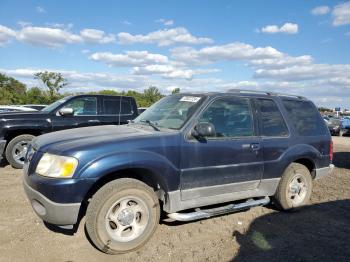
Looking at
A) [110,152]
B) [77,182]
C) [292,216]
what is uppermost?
[110,152]

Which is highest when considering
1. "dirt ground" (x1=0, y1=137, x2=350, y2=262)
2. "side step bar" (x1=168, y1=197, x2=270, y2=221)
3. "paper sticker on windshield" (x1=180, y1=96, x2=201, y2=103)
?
"paper sticker on windshield" (x1=180, y1=96, x2=201, y2=103)

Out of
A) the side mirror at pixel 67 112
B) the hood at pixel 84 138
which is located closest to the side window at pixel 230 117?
the hood at pixel 84 138

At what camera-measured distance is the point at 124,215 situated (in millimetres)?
4152

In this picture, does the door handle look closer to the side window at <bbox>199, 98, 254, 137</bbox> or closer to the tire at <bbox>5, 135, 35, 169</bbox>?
the side window at <bbox>199, 98, 254, 137</bbox>

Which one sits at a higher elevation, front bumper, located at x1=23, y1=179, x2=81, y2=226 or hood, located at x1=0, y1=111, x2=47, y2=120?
hood, located at x1=0, y1=111, x2=47, y2=120

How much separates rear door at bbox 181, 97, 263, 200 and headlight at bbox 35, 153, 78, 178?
4.51 ft

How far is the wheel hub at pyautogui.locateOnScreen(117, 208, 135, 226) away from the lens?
4.14 m

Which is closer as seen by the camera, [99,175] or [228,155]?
[99,175]

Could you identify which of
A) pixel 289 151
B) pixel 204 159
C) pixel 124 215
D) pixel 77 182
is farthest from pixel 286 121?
pixel 77 182

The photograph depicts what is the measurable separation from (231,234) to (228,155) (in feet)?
3.42

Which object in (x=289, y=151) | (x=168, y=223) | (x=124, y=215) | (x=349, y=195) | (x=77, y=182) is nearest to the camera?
(x=77, y=182)

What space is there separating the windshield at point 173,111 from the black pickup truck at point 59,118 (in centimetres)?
389

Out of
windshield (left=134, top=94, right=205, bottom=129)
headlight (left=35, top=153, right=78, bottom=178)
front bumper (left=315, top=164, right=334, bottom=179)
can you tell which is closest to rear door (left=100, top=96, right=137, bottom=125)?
windshield (left=134, top=94, right=205, bottom=129)

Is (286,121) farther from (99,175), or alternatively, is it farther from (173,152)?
(99,175)
